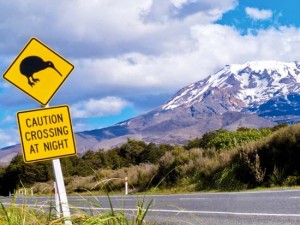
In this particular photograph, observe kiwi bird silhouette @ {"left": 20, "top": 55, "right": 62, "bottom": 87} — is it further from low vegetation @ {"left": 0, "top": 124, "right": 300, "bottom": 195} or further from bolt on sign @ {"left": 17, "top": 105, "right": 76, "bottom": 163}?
low vegetation @ {"left": 0, "top": 124, "right": 300, "bottom": 195}

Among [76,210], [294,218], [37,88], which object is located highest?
[37,88]

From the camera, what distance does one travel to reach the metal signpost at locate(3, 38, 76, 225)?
6.48 meters

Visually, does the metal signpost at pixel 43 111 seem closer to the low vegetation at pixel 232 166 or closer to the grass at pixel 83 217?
the grass at pixel 83 217

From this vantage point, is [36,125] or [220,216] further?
[220,216]

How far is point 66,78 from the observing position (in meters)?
6.88

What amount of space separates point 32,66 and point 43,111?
57cm

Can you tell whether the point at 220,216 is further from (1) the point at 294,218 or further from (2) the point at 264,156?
(2) the point at 264,156

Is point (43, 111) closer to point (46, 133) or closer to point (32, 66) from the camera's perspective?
point (46, 133)

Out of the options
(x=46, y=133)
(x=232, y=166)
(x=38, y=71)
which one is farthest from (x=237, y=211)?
(x=232, y=166)

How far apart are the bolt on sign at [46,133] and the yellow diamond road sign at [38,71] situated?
24cm

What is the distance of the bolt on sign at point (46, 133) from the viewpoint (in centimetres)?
647

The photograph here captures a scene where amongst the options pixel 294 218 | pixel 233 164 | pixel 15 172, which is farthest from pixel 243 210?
pixel 15 172

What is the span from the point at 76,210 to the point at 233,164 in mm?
13880

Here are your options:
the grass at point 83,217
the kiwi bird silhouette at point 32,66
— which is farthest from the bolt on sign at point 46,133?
the grass at point 83,217
